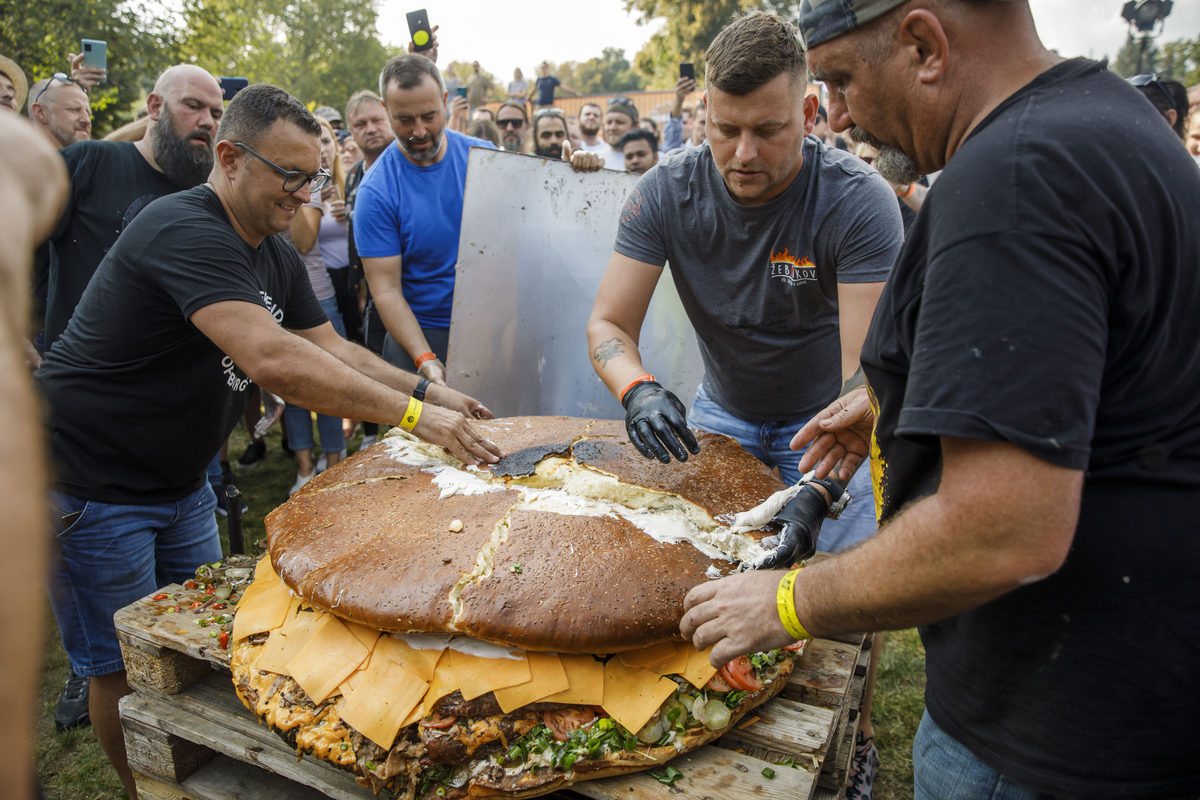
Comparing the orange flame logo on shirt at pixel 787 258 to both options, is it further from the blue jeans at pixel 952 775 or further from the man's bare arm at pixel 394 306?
the man's bare arm at pixel 394 306

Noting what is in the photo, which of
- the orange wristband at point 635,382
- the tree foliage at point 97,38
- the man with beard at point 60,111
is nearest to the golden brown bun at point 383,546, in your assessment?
the orange wristband at point 635,382

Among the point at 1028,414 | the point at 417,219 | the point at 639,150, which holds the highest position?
the point at 639,150

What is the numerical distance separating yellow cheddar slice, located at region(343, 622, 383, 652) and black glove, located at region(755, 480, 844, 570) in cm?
95

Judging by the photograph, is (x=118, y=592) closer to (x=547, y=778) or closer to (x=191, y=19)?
(x=547, y=778)

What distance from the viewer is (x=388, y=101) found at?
3646 mm

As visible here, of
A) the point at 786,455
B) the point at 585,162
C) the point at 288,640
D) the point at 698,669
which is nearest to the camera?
the point at 698,669

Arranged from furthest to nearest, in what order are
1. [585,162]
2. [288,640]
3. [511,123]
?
[511,123] → [585,162] → [288,640]

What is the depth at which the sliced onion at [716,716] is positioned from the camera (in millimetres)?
1563

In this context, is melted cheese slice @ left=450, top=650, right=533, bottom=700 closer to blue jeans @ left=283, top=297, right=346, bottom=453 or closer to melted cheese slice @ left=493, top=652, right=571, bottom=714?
melted cheese slice @ left=493, top=652, right=571, bottom=714

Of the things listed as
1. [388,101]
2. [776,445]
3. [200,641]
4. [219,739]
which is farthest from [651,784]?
[388,101]

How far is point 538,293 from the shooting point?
3645mm

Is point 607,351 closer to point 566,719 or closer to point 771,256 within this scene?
point 771,256

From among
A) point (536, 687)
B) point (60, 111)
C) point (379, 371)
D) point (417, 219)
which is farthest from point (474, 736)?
point (60, 111)

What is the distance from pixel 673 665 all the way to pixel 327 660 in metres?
0.82
